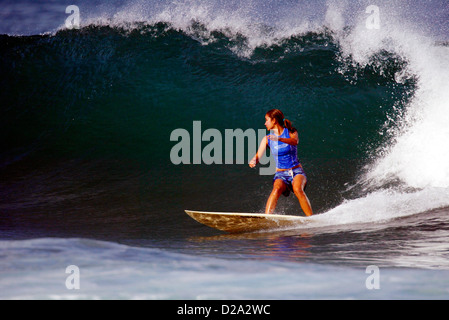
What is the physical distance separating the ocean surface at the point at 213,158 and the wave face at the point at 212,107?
0.09 feet

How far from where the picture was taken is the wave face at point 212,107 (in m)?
5.68

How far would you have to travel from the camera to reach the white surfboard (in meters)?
4.19

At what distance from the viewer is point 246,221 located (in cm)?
425

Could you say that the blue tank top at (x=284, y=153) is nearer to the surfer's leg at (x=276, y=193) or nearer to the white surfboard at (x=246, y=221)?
the surfer's leg at (x=276, y=193)

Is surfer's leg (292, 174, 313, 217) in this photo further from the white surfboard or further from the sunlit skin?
the white surfboard

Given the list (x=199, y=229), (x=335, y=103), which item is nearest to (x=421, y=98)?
(x=335, y=103)

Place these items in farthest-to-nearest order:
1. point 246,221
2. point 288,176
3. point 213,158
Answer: point 213,158, point 288,176, point 246,221

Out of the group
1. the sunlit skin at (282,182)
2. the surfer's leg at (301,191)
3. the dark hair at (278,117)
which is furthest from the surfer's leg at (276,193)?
the dark hair at (278,117)

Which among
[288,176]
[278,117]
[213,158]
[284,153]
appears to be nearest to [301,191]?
[288,176]

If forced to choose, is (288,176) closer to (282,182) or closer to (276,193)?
(282,182)

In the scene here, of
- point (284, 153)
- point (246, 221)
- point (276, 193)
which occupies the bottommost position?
point (246, 221)

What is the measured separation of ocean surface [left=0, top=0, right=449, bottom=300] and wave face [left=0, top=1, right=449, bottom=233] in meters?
0.03

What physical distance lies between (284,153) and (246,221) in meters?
0.70

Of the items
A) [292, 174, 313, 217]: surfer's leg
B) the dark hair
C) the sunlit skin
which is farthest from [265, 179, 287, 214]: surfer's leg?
the dark hair
